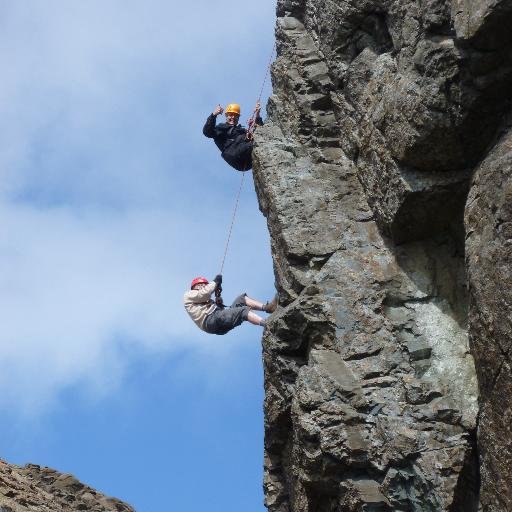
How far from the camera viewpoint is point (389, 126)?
52.8ft

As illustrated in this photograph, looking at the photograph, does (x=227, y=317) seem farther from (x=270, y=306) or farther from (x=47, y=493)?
(x=47, y=493)

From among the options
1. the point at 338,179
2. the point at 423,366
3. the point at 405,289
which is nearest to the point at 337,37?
the point at 338,179

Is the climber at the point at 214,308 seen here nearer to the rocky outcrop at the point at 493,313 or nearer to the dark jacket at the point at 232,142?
the dark jacket at the point at 232,142

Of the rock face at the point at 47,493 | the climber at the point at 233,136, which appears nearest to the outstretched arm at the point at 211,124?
the climber at the point at 233,136

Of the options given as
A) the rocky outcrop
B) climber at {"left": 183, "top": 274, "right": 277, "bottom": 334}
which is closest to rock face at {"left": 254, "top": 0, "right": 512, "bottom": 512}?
the rocky outcrop

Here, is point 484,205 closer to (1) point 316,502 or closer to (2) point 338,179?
(2) point 338,179

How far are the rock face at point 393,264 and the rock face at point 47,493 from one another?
823cm

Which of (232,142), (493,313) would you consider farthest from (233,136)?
(493,313)

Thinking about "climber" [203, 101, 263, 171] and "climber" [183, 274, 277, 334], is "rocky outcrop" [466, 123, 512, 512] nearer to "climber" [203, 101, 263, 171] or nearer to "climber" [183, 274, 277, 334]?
"climber" [183, 274, 277, 334]

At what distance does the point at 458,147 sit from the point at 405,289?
106 inches

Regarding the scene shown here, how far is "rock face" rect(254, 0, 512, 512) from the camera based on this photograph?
45.3ft

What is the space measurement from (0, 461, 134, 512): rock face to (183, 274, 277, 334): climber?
652 cm

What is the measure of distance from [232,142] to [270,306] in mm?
4695

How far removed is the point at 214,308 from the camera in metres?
21.7
